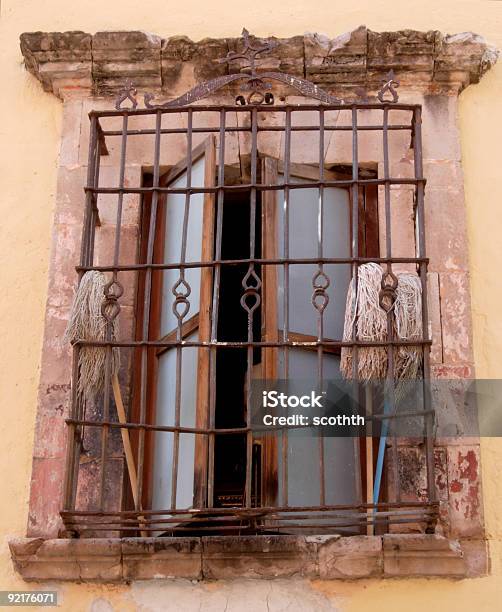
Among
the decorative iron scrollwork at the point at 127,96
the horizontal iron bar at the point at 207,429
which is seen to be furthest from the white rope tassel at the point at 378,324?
the decorative iron scrollwork at the point at 127,96

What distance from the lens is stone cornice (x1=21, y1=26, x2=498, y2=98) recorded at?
5.31m

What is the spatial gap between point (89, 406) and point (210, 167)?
0.98 metres

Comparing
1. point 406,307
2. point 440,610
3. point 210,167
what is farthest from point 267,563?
point 210,167

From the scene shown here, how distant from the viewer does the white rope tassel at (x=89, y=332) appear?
4.68 metres

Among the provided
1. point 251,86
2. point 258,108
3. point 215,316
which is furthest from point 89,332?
point 251,86

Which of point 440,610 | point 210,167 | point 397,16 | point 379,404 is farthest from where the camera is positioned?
point 397,16

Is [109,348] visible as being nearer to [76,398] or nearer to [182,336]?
[76,398]

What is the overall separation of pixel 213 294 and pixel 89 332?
435mm

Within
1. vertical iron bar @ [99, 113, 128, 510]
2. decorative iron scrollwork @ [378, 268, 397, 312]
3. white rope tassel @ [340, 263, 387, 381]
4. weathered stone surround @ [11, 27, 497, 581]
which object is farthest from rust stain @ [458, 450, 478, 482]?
vertical iron bar @ [99, 113, 128, 510]

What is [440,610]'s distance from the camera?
445cm

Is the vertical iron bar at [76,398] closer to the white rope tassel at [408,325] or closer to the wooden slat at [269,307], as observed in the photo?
the wooden slat at [269,307]

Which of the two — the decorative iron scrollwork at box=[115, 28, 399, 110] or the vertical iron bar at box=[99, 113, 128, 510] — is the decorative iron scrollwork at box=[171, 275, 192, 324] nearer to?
the vertical iron bar at box=[99, 113, 128, 510]

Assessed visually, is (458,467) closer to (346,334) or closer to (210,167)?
(346,334)

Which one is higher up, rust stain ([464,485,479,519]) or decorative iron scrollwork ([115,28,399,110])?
decorative iron scrollwork ([115,28,399,110])
